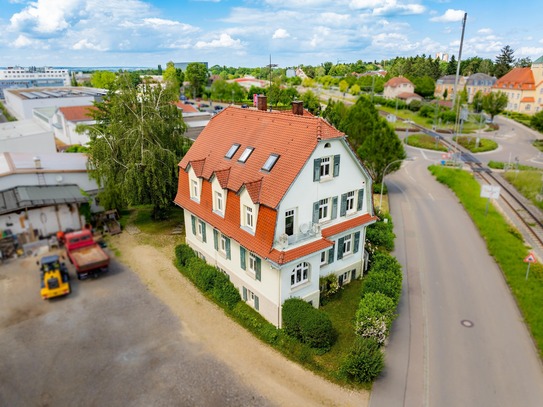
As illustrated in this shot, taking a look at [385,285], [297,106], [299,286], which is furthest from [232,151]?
[385,285]

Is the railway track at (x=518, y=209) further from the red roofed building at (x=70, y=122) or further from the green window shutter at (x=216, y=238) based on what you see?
the red roofed building at (x=70, y=122)

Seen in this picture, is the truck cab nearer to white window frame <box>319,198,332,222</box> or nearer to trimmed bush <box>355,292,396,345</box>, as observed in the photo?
white window frame <box>319,198,332,222</box>

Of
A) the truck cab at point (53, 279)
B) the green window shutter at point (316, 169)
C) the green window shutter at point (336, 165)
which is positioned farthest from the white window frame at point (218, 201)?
the truck cab at point (53, 279)

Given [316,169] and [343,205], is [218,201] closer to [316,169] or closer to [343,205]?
[316,169]

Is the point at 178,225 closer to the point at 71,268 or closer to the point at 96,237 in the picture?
the point at 96,237

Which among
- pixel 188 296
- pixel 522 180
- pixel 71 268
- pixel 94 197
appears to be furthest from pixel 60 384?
pixel 522 180

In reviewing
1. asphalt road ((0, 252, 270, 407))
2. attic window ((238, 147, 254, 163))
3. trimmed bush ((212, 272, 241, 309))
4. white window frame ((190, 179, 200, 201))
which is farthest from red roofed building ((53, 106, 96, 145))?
trimmed bush ((212, 272, 241, 309))
